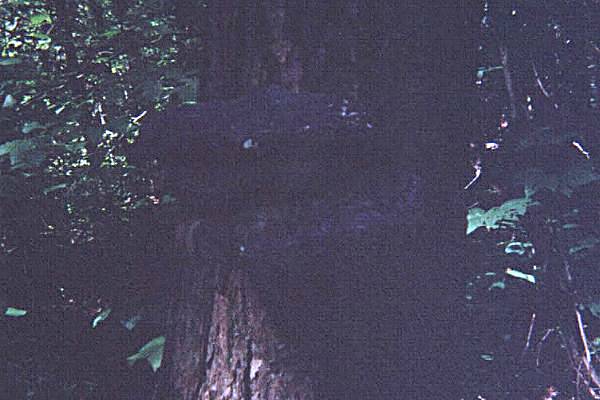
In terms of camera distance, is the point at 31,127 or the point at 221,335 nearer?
the point at 221,335

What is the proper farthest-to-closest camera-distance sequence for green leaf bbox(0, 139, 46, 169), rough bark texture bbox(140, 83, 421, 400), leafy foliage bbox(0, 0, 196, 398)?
1. leafy foliage bbox(0, 0, 196, 398)
2. green leaf bbox(0, 139, 46, 169)
3. rough bark texture bbox(140, 83, 421, 400)

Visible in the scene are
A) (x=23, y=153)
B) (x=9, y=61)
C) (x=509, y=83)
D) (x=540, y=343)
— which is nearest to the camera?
(x=23, y=153)

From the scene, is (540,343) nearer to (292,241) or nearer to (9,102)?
(292,241)

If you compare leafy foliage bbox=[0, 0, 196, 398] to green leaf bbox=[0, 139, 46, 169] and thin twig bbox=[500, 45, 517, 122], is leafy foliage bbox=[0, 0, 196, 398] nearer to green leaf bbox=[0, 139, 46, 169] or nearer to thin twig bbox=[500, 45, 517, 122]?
green leaf bbox=[0, 139, 46, 169]

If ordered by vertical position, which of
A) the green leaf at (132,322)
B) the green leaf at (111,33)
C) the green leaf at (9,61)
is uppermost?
the green leaf at (111,33)

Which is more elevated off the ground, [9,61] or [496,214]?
[9,61]

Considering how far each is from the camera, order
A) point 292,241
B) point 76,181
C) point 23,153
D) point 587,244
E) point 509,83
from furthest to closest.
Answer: point 76,181 < point 509,83 < point 587,244 < point 23,153 < point 292,241

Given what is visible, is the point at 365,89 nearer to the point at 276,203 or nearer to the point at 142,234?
the point at 276,203

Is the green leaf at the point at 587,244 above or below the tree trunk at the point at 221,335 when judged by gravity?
below

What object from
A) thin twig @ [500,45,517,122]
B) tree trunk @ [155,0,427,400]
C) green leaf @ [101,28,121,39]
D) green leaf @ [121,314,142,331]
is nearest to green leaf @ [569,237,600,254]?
thin twig @ [500,45,517,122]

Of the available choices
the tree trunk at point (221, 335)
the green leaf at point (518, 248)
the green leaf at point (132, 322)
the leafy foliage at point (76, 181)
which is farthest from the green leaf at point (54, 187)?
the green leaf at point (518, 248)

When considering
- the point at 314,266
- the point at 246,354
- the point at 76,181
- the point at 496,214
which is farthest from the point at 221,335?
the point at 76,181

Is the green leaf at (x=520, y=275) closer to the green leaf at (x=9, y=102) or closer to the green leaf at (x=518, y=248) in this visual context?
the green leaf at (x=518, y=248)

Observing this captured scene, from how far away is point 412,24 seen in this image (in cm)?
126
